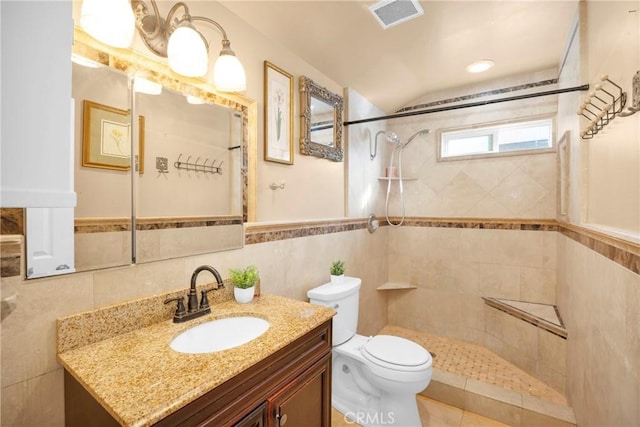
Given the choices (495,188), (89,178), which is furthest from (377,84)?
(89,178)

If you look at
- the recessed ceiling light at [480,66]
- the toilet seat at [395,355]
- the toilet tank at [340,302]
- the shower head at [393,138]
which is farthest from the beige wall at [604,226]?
the shower head at [393,138]

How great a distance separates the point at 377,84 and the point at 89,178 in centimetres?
223

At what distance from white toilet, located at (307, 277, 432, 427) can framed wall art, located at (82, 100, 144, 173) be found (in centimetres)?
Answer: 126

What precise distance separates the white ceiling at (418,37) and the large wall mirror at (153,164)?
0.56 m

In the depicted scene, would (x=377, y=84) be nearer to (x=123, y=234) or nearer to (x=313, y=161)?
(x=313, y=161)

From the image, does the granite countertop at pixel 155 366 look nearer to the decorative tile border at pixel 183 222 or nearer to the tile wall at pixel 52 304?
the tile wall at pixel 52 304

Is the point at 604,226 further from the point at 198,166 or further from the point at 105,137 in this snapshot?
the point at 105,137

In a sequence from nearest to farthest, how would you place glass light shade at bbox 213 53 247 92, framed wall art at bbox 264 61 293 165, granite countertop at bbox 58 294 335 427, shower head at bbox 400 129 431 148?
granite countertop at bbox 58 294 335 427 → glass light shade at bbox 213 53 247 92 → framed wall art at bbox 264 61 293 165 → shower head at bbox 400 129 431 148

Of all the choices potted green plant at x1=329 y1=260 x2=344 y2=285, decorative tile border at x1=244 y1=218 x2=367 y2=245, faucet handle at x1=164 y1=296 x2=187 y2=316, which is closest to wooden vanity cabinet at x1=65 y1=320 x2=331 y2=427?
faucet handle at x1=164 y1=296 x2=187 y2=316

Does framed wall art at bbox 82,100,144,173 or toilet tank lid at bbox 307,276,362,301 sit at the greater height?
framed wall art at bbox 82,100,144,173

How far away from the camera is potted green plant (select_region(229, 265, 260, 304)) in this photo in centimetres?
137

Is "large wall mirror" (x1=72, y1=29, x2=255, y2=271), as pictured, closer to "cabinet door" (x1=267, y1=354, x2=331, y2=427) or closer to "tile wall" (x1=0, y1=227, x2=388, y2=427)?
"tile wall" (x1=0, y1=227, x2=388, y2=427)

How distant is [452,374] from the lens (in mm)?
2178

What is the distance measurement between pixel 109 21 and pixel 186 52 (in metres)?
0.27
